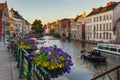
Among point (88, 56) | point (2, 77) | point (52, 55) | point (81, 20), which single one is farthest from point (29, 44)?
point (81, 20)

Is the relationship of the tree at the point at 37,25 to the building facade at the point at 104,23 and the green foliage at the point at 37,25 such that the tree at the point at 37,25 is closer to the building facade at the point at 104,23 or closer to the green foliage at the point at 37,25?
the green foliage at the point at 37,25

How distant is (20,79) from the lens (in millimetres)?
7336

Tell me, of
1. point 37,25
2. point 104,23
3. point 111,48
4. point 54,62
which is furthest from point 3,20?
point 54,62

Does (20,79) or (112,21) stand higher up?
(112,21)

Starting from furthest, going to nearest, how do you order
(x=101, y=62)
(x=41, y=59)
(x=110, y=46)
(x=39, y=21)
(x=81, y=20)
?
(x=39, y=21)
(x=81, y=20)
(x=110, y=46)
(x=101, y=62)
(x=41, y=59)

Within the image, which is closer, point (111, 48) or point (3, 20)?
point (111, 48)

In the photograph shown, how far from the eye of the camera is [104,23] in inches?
2798

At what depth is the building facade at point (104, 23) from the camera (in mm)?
64438

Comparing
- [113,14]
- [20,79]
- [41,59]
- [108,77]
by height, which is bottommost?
[108,77]

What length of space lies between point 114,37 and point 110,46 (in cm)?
1784

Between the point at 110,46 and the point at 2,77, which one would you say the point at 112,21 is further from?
the point at 2,77

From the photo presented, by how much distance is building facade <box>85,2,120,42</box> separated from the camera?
64.4 metres

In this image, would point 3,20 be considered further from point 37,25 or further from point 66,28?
point 66,28

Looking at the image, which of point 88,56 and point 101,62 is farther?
point 88,56
